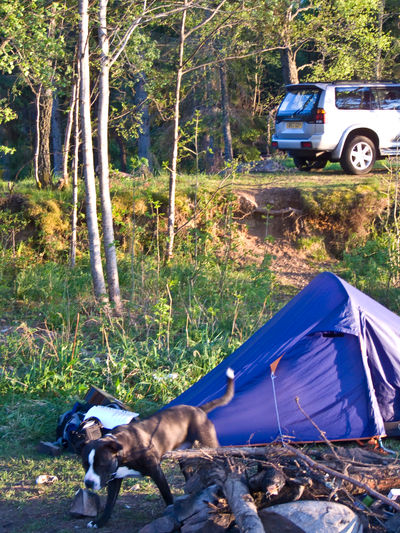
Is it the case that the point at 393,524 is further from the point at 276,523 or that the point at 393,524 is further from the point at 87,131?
the point at 87,131

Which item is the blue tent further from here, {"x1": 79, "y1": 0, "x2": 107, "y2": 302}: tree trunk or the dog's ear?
{"x1": 79, "y1": 0, "x2": 107, "y2": 302}: tree trunk

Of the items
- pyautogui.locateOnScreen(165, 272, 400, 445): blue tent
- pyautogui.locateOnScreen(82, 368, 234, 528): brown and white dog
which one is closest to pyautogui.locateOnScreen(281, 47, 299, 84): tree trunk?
pyautogui.locateOnScreen(165, 272, 400, 445): blue tent

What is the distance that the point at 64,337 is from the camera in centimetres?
782

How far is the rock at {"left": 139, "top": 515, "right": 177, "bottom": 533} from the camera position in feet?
13.4

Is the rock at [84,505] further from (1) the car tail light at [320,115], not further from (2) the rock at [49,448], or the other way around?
(1) the car tail light at [320,115]

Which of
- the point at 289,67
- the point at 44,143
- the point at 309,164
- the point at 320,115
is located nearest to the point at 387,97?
the point at 320,115

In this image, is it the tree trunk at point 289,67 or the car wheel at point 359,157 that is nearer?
the car wheel at point 359,157

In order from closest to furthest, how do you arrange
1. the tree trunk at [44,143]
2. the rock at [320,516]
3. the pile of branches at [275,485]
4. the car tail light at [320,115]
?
the rock at [320,516]
the pile of branches at [275,485]
the tree trunk at [44,143]
the car tail light at [320,115]

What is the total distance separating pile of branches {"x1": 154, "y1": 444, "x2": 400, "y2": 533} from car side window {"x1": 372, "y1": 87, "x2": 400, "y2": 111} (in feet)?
35.3

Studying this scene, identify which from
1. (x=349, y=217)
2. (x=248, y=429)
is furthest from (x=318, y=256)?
(x=248, y=429)

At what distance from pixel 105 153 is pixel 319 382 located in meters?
4.37

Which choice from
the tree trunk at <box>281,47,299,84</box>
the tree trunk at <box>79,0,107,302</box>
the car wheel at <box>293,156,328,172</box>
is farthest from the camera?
the tree trunk at <box>281,47,299,84</box>

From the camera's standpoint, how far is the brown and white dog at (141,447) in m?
4.23

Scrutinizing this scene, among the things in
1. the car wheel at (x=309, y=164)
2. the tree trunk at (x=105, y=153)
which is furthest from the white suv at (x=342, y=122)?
the tree trunk at (x=105, y=153)
